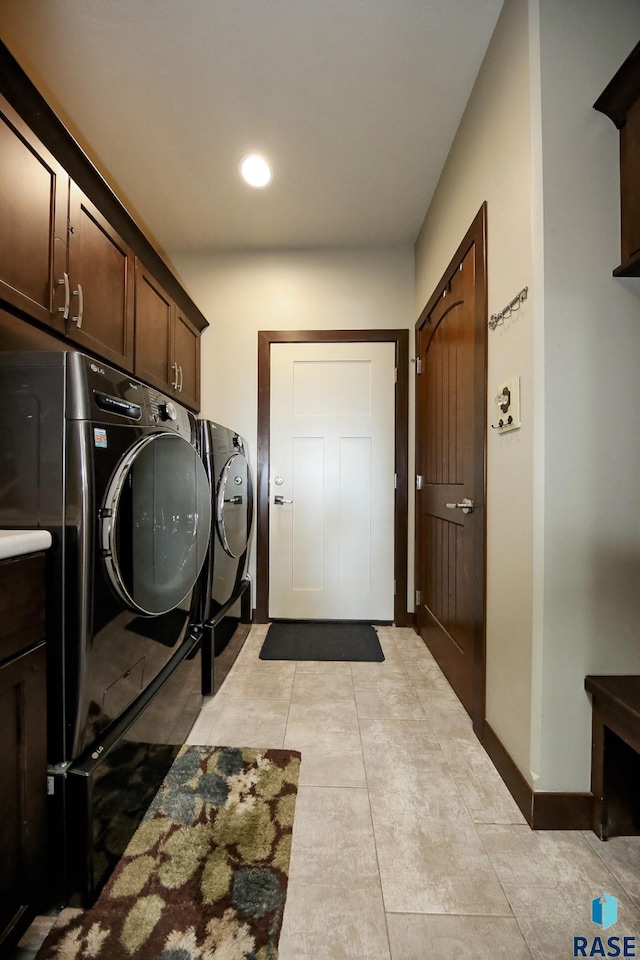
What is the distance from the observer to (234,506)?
2.05 metres

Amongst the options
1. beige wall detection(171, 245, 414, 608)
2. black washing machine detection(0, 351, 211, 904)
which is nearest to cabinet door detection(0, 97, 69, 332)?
black washing machine detection(0, 351, 211, 904)

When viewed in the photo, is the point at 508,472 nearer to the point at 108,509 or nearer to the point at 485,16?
the point at 108,509

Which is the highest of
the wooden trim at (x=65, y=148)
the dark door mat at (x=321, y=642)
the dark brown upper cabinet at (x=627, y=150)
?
the wooden trim at (x=65, y=148)

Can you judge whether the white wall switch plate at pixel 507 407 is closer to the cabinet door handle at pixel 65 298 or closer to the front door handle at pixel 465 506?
the front door handle at pixel 465 506

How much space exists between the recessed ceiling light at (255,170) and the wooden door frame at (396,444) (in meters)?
0.82

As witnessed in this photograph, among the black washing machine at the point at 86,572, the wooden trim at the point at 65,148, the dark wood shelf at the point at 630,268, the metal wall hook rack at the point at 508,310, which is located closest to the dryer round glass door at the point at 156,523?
the black washing machine at the point at 86,572

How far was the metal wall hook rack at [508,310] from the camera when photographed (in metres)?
1.17

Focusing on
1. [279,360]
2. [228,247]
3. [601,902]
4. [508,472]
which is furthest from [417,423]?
[601,902]

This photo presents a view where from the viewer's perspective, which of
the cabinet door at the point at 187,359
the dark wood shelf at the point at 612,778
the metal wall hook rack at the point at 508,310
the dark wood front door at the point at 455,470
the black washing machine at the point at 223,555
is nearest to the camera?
the dark wood shelf at the point at 612,778

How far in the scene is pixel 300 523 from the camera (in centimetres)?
267

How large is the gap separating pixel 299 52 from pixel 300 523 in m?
2.23

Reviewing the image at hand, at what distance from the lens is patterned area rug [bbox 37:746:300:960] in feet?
→ 2.60

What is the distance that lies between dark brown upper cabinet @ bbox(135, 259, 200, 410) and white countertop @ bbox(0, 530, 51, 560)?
121 cm

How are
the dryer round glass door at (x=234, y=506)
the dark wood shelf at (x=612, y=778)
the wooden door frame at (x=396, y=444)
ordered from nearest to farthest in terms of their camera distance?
the dark wood shelf at (x=612, y=778)
the dryer round glass door at (x=234, y=506)
the wooden door frame at (x=396, y=444)
